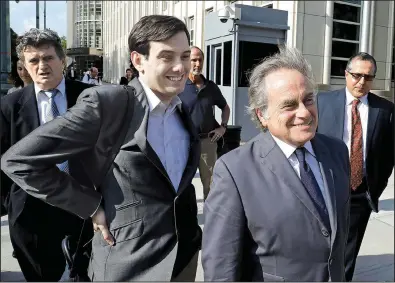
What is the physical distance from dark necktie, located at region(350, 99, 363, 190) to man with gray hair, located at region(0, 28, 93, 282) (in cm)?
199

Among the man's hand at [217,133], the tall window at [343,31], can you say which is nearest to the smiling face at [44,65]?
the man's hand at [217,133]

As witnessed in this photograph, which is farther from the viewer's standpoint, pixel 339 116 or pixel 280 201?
pixel 339 116

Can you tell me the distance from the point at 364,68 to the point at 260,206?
84.3 inches

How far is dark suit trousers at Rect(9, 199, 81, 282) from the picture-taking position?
8.17 feet

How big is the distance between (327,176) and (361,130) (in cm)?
183

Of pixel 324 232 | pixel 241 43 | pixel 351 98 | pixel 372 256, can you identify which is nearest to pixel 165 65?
pixel 324 232

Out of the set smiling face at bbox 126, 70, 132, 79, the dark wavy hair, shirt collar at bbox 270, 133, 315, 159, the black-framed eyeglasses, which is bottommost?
shirt collar at bbox 270, 133, 315, 159

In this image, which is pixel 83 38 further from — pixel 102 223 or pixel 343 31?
pixel 343 31

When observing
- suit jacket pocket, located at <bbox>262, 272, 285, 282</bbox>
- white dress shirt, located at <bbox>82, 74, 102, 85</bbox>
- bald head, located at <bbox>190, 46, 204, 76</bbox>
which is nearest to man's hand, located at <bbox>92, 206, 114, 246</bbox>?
suit jacket pocket, located at <bbox>262, 272, 285, 282</bbox>

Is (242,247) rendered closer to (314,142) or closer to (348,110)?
(314,142)

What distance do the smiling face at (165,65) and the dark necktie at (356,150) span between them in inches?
76.3

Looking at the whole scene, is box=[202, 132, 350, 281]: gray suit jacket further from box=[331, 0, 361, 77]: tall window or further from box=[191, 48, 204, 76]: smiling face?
box=[331, 0, 361, 77]: tall window

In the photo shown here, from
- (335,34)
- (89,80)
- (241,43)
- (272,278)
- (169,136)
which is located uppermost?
(335,34)

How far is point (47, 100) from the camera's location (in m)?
2.51
